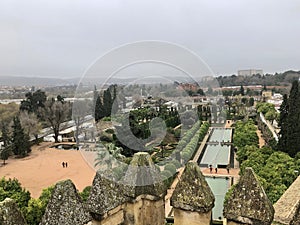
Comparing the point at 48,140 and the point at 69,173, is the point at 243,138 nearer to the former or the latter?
the point at 69,173

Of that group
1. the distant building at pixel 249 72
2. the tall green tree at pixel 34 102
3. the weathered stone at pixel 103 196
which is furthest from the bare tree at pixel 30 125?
the distant building at pixel 249 72

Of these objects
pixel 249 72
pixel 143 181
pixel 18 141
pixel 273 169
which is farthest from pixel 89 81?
pixel 249 72

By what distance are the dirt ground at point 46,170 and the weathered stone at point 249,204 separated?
23.5 metres

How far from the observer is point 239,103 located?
7244 cm

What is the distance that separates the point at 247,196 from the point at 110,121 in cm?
607

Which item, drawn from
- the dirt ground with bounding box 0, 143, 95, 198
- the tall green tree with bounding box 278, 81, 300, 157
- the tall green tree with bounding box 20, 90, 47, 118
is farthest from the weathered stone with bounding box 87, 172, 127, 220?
the tall green tree with bounding box 20, 90, 47, 118

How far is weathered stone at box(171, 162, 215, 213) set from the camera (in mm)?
4160

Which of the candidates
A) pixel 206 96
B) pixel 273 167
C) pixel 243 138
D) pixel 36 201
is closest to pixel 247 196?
pixel 206 96

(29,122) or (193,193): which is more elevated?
(193,193)

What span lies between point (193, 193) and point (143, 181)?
0.73m

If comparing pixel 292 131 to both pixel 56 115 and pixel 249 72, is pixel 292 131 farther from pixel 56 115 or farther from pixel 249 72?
pixel 249 72

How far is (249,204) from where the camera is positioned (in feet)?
12.9

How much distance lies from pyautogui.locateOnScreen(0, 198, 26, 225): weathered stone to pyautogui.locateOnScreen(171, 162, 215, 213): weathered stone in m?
1.91

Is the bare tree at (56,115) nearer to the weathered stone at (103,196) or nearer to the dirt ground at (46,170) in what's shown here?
the dirt ground at (46,170)
